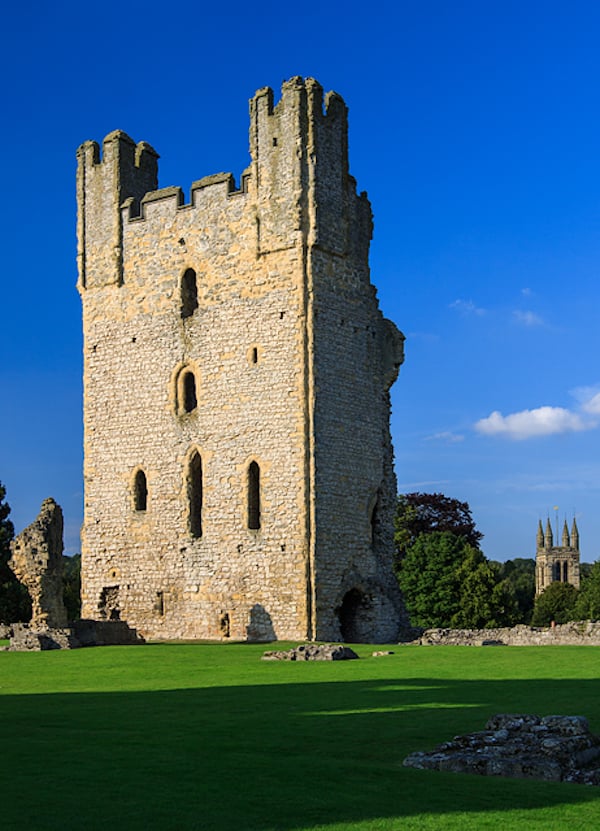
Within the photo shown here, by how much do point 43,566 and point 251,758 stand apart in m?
18.9

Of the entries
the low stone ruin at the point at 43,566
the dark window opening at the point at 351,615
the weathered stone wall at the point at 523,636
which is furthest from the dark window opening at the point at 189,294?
the weathered stone wall at the point at 523,636

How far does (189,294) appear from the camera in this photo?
30.1 meters

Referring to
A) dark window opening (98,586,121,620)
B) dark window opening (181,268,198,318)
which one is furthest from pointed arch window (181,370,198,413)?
dark window opening (98,586,121,620)

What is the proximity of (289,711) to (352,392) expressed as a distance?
54.6 feet

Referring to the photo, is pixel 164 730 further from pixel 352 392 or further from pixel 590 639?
pixel 352 392

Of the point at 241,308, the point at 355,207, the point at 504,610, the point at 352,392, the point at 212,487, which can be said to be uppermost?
the point at 355,207

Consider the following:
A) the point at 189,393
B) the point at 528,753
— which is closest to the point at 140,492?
the point at 189,393

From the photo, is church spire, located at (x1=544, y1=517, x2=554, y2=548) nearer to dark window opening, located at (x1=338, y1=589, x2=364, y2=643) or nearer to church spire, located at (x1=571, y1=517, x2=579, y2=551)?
church spire, located at (x1=571, y1=517, x2=579, y2=551)

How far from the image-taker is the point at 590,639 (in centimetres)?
2453

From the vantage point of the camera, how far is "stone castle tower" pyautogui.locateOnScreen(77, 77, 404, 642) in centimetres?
2725

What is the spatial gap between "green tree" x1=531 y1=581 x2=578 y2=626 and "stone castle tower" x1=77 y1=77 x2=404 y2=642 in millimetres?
48286

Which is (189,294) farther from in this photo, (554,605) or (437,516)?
(554,605)

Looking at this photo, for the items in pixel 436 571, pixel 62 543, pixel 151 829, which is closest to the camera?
pixel 151 829

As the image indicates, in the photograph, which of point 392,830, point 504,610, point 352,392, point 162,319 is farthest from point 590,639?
point 504,610
